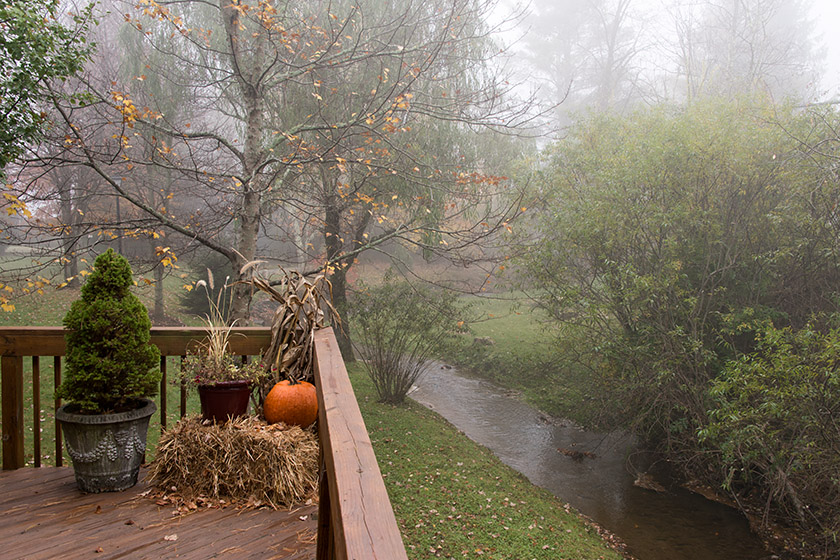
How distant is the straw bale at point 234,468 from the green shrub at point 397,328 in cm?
681

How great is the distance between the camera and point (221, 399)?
2980 mm

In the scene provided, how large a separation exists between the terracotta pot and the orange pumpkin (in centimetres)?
19

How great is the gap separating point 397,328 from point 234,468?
7.03 metres

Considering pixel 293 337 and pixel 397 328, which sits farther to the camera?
pixel 397 328

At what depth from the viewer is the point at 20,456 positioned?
3127 millimetres

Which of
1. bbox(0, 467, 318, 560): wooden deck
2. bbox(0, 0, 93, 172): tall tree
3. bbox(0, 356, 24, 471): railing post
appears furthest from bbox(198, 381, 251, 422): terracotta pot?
bbox(0, 0, 93, 172): tall tree

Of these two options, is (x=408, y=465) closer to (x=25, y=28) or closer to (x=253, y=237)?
(x=253, y=237)

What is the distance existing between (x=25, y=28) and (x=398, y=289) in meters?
7.09

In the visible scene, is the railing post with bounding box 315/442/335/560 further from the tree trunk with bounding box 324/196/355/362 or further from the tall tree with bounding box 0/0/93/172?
the tree trunk with bounding box 324/196/355/362

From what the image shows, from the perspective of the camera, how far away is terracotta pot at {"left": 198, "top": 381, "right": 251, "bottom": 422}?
2.96m

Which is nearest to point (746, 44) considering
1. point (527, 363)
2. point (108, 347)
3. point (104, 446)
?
point (527, 363)

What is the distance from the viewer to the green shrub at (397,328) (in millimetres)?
9672

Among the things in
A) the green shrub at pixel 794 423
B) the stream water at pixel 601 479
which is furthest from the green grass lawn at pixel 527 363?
the green shrub at pixel 794 423

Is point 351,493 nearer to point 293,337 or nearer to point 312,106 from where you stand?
point 293,337
